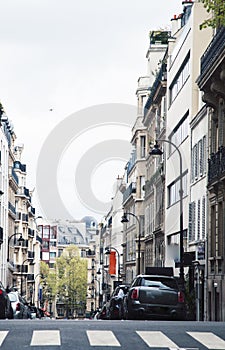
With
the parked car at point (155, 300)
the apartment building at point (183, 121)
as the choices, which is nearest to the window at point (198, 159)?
the apartment building at point (183, 121)

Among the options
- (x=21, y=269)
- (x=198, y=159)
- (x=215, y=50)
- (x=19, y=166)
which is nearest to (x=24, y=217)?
(x=19, y=166)

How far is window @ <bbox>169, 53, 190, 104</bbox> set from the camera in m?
52.4

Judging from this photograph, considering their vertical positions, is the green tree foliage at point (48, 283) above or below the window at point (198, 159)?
below

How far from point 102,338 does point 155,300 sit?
1119cm

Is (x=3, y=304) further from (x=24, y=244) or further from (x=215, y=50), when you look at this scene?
(x=24, y=244)

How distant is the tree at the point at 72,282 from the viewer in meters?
170

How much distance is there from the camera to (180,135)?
5556 centimetres

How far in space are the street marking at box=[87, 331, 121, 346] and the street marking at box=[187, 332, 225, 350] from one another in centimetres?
145

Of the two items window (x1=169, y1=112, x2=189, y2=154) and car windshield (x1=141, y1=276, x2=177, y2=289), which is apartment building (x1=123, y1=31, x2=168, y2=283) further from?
car windshield (x1=141, y1=276, x2=177, y2=289)

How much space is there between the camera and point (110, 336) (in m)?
15.7

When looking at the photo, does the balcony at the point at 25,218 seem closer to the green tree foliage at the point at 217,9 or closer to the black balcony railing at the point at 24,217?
the black balcony railing at the point at 24,217

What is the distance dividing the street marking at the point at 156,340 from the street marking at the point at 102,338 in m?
0.53

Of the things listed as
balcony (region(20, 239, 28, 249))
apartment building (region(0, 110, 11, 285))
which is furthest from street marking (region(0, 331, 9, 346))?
balcony (region(20, 239, 28, 249))

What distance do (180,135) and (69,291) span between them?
119 meters
